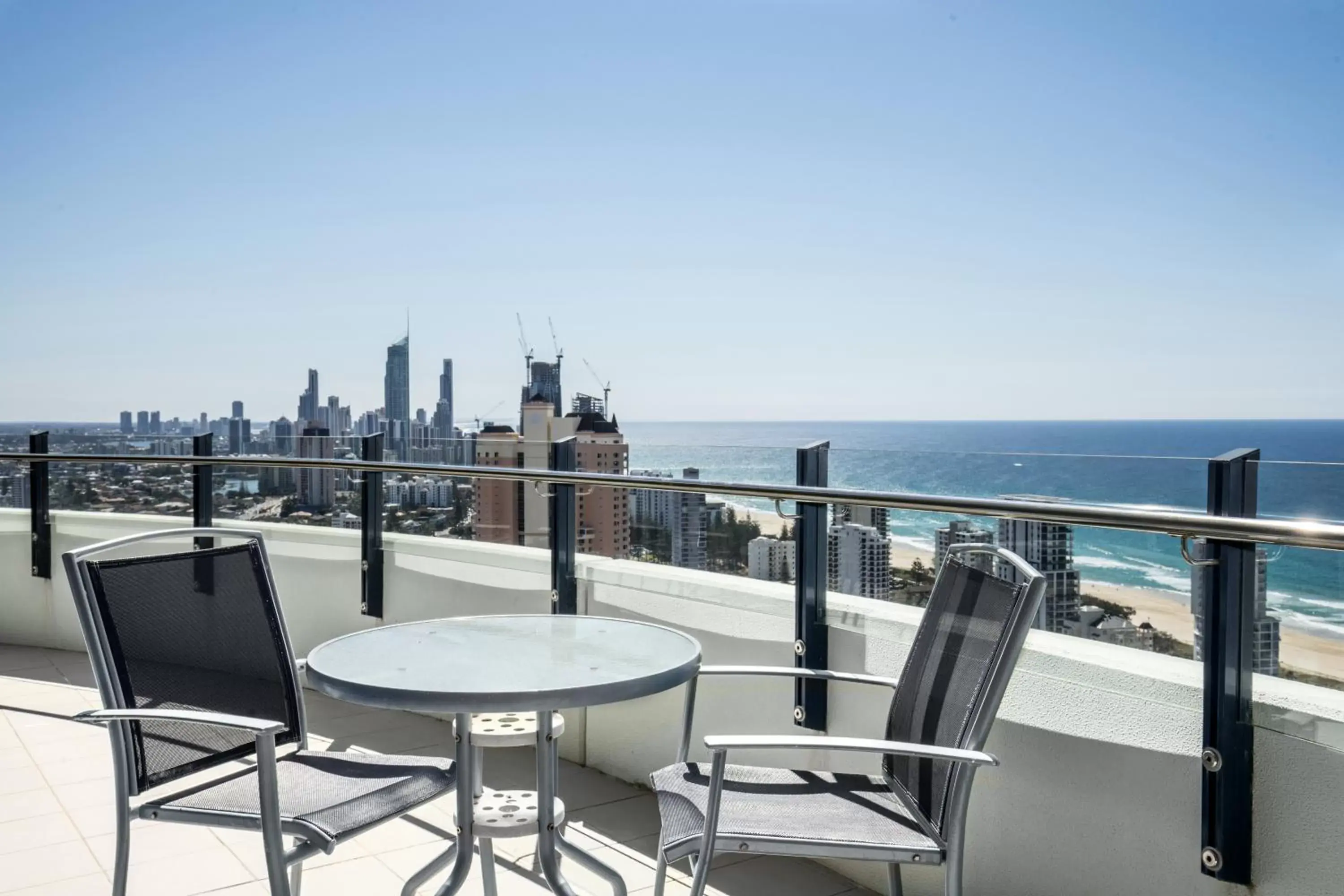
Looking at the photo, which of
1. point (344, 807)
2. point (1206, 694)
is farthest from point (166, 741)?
point (1206, 694)

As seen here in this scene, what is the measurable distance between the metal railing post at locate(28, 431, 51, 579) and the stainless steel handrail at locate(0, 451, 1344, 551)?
1.93m

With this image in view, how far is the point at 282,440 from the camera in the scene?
4.90m

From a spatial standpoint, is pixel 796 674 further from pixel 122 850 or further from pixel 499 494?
pixel 499 494

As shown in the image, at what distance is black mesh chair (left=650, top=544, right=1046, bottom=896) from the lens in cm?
184

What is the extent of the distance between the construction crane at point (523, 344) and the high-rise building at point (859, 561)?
40016mm

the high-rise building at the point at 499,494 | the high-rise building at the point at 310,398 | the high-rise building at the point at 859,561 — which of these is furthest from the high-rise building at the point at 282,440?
the high-rise building at the point at 310,398

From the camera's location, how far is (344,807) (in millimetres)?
2180

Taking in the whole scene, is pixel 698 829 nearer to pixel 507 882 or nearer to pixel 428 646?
pixel 428 646

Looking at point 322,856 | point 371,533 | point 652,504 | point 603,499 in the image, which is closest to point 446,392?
point 371,533

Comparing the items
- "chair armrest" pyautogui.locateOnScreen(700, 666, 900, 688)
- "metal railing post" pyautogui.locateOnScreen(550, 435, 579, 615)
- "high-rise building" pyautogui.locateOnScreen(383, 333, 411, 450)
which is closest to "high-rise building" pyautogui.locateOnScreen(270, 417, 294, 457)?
"metal railing post" pyautogui.locateOnScreen(550, 435, 579, 615)

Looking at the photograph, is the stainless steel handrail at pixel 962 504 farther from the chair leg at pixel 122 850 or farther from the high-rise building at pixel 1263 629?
the chair leg at pixel 122 850

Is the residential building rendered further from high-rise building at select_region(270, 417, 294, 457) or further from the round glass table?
high-rise building at select_region(270, 417, 294, 457)

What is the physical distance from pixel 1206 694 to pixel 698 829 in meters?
1.07

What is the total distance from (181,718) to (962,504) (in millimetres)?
1777
